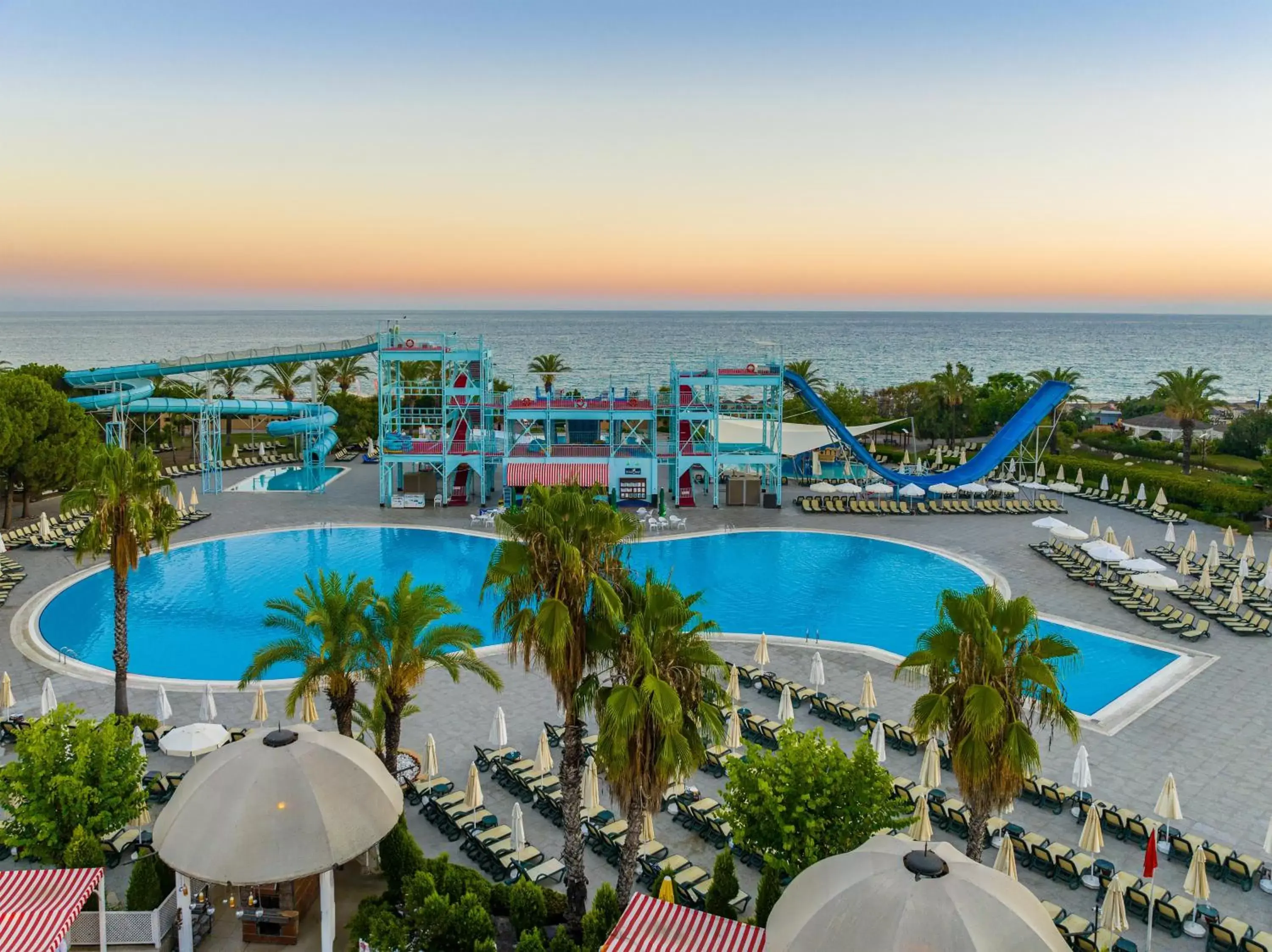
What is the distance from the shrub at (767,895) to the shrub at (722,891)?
306 mm

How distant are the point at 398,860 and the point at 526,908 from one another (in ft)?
6.41

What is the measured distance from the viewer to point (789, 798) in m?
12.2

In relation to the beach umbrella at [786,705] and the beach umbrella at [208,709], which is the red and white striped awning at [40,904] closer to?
the beach umbrella at [208,709]

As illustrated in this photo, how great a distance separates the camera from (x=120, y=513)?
18.4 metres

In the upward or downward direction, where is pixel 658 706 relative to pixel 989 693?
downward

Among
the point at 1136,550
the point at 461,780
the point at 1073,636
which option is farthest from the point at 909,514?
the point at 461,780

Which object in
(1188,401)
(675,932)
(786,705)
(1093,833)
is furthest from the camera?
(1188,401)

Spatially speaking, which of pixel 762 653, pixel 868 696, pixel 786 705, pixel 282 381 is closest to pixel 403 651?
pixel 786 705

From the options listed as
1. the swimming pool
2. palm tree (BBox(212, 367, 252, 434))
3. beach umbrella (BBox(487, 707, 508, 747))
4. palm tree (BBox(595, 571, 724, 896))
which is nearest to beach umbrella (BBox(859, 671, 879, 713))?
the swimming pool

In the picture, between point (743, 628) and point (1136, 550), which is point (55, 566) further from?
point (1136, 550)

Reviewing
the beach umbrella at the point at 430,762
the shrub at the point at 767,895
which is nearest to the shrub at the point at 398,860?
the beach umbrella at the point at 430,762

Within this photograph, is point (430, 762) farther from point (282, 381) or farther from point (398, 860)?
point (282, 381)

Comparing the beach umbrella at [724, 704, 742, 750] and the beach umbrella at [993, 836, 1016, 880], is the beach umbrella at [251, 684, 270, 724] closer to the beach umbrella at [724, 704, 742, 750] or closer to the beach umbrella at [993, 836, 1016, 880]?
the beach umbrella at [724, 704, 742, 750]

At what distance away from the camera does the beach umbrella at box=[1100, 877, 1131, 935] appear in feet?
39.4
